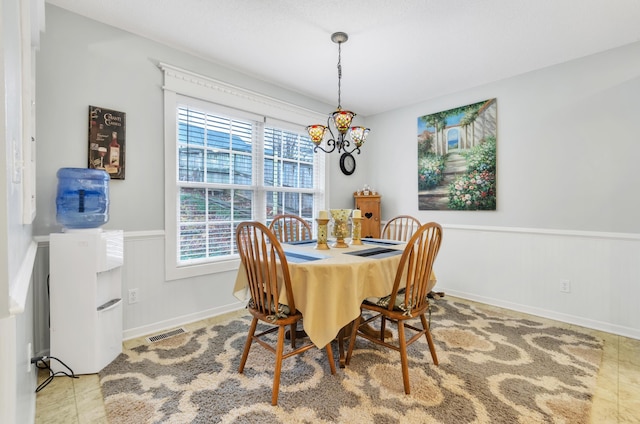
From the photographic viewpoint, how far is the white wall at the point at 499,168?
2.26 m

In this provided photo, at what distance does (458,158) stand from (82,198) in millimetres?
3632

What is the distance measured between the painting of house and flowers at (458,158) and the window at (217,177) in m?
1.63

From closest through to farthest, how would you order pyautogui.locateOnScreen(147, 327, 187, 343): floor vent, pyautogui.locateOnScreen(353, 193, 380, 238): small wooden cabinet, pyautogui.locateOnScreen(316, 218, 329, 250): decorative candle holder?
pyautogui.locateOnScreen(316, 218, 329, 250): decorative candle holder < pyautogui.locateOnScreen(147, 327, 187, 343): floor vent < pyautogui.locateOnScreen(353, 193, 380, 238): small wooden cabinet

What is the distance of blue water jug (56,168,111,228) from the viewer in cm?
205

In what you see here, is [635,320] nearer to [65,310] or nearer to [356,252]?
[356,252]

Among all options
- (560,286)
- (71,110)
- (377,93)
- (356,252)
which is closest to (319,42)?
(377,93)

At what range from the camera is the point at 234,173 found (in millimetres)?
3229

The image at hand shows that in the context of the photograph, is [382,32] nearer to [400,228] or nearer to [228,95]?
[228,95]

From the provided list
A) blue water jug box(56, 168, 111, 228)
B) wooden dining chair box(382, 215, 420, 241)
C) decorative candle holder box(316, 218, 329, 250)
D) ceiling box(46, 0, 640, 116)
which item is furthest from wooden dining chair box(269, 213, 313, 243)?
ceiling box(46, 0, 640, 116)

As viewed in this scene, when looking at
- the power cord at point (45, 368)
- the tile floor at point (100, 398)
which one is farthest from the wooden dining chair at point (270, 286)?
the power cord at point (45, 368)

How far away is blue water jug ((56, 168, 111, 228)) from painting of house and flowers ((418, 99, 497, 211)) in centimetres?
340

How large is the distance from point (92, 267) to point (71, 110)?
1171 millimetres

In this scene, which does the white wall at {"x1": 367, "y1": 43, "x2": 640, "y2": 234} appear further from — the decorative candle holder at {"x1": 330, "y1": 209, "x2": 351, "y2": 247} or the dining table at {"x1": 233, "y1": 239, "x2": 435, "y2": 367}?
the dining table at {"x1": 233, "y1": 239, "x2": 435, "y2": 367}

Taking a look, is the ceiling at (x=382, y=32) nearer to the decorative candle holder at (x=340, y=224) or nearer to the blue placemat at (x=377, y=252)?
the decorative candle holder at (x=340, y=224)
